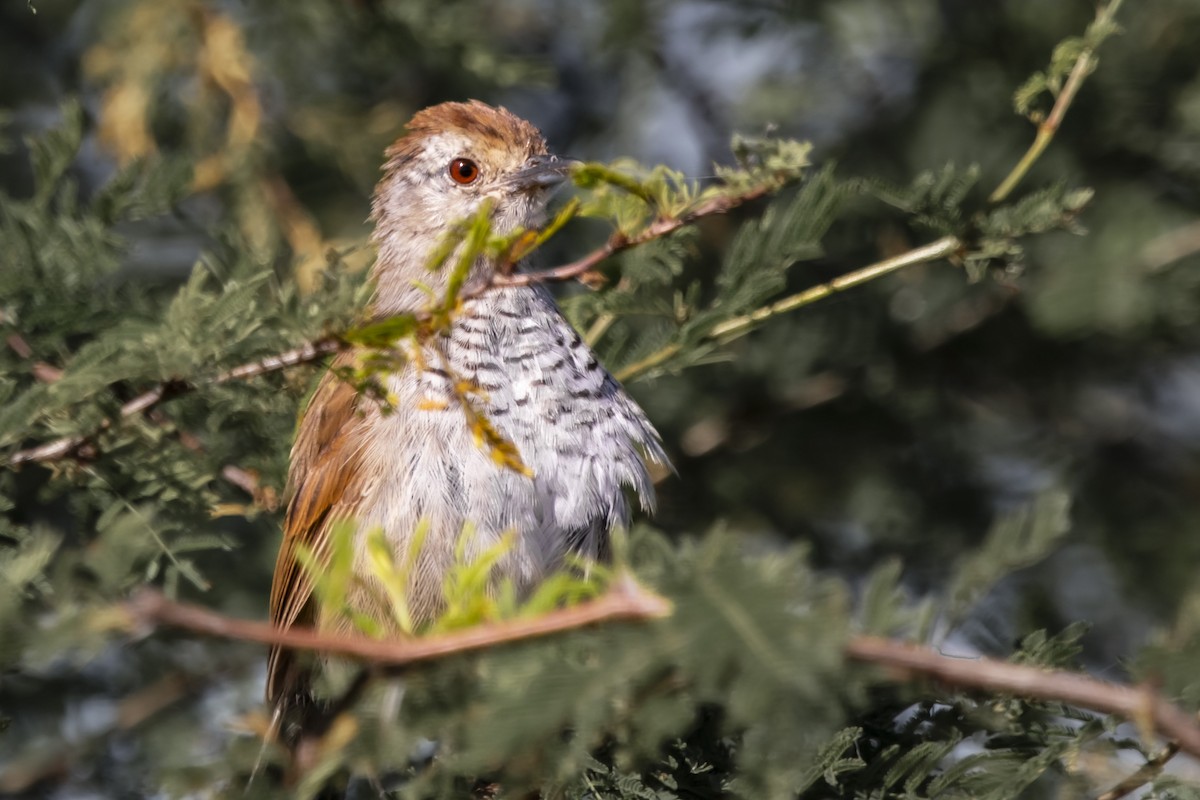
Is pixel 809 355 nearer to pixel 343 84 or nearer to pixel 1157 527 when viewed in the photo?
pixel 1157 527

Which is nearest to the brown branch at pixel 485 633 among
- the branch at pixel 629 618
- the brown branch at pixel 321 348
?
the branch at pixel 629 618

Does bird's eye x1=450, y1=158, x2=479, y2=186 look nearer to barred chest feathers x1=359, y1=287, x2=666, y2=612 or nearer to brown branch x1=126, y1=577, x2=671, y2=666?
barred chest feathers x1=359, y1=287, x2=666, y2=612

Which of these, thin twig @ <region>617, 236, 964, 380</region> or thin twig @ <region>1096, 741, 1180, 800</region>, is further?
thin twig @ <region>617, 236, 964, 380</region>

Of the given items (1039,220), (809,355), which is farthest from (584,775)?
(809,355)

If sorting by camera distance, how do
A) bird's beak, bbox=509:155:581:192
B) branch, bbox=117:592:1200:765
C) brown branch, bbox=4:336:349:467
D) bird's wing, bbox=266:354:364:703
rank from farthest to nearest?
bird's beak, bbox=509:155:581:192 < bird's wing, bbox=266:354:364:703 < brown branch, bbox=4:336:349:467 < branch, bbox=117:592:1200:765

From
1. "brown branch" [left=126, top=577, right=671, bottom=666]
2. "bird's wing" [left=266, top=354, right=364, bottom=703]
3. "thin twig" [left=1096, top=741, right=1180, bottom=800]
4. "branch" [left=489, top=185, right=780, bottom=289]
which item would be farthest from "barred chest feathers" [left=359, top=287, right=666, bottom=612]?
"brown branch" [left=126, top=577, right=671, bottom=666]

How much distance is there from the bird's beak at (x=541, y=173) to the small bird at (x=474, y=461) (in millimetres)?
61

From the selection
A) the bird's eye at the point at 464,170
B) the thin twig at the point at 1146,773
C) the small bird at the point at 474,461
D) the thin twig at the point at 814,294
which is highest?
the bird's eye at the point at 464,170

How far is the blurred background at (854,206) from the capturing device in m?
5.50

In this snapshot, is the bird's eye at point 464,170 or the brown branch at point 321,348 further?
the bird's eye at point 464,170

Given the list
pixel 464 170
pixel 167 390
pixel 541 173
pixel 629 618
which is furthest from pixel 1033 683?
pixel 464 170

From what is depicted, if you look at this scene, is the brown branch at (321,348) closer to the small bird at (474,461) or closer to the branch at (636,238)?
the branch at (636,238)

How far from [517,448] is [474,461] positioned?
168 mm

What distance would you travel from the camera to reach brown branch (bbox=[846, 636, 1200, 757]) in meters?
1.68
